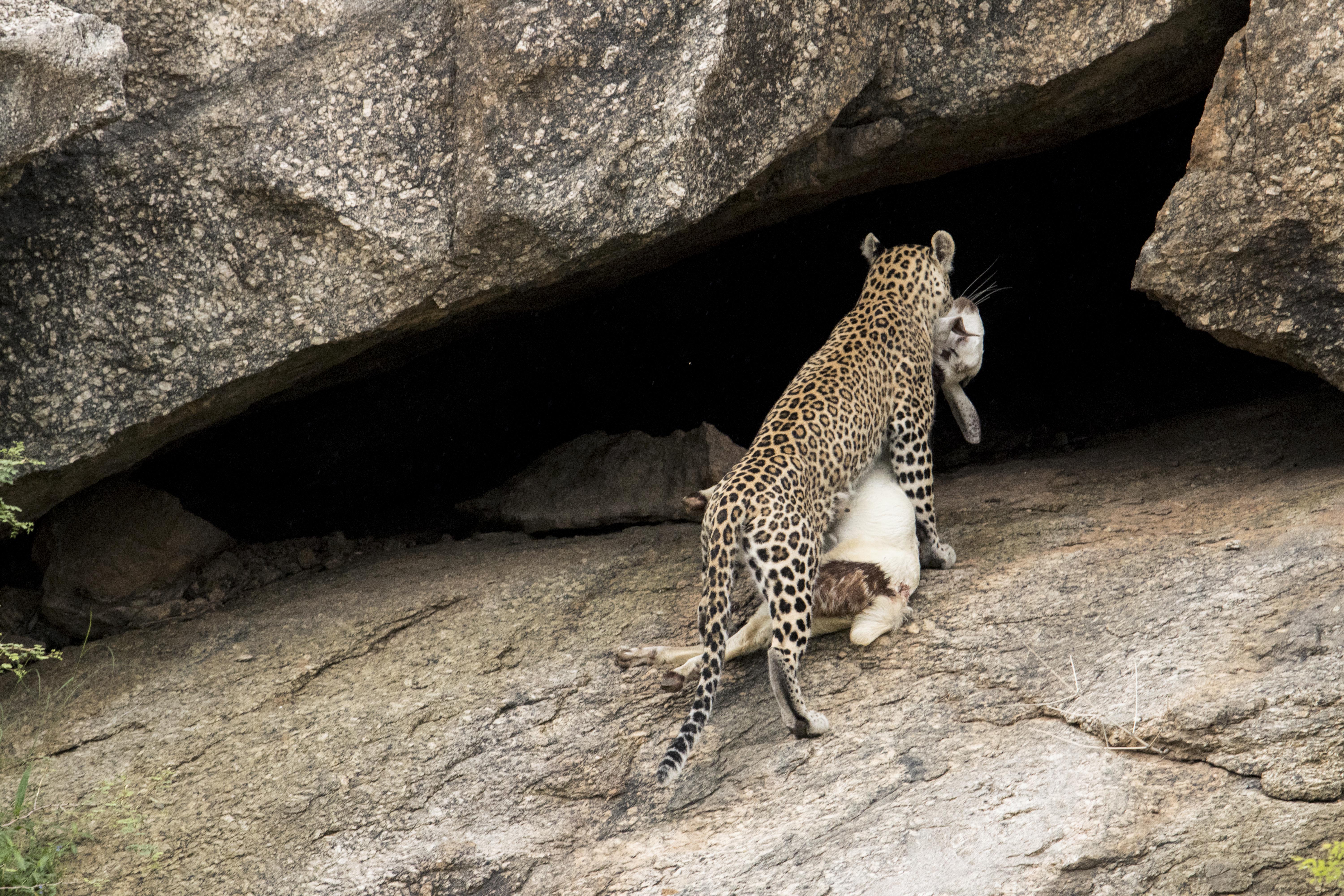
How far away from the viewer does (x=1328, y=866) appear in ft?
11.8

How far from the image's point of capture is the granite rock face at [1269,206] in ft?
16.7

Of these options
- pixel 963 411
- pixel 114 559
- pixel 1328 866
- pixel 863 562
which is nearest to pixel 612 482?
pixel 963 411

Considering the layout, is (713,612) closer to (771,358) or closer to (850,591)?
(850,591)

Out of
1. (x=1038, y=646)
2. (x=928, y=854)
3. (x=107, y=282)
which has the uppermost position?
(x=107, y=282)

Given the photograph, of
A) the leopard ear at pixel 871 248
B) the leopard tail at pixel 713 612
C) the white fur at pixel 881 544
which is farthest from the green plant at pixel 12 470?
the leopard ear at pixel 871 248

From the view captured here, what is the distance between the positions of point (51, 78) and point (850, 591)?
404 centimetres

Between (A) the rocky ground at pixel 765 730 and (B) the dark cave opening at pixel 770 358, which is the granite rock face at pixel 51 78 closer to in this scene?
(A) the rocky ground at pixel 765 730

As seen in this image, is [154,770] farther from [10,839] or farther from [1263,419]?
[1263,419]

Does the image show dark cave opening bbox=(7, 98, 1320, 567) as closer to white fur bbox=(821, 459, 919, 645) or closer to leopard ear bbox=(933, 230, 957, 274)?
leopard ear bbox=(933, 230, 957, 274)

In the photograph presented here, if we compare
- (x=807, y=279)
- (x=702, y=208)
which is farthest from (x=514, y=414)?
(x=702, y=208)

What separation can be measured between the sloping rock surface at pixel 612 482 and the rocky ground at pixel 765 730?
0.83 m

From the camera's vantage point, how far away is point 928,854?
4.03 meters

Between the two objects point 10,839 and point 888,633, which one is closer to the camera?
point 10,839

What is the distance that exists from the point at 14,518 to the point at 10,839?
1500 mm
